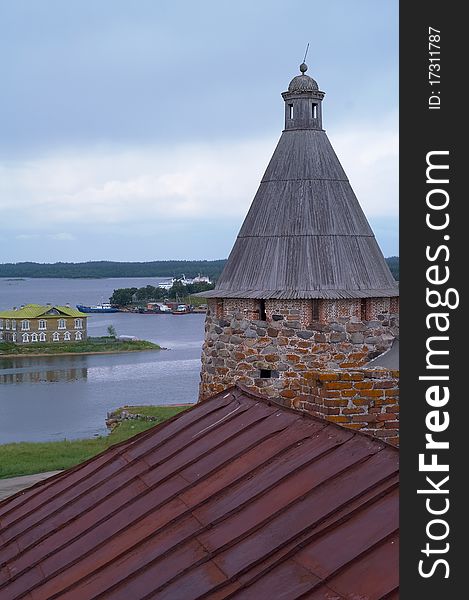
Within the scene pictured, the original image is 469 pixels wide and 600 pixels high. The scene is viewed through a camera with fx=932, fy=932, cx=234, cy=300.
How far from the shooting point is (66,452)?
17.8m

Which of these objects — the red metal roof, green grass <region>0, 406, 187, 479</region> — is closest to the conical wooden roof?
the red metal roof

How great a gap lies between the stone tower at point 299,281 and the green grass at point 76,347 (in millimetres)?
42782

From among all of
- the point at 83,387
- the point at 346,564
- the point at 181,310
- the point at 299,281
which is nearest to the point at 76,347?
the point at 83,387

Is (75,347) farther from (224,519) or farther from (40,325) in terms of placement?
(224,519)

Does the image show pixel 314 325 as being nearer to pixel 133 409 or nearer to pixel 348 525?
pixel 348 525

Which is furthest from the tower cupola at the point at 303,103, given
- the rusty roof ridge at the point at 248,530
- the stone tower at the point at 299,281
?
the rusty roof ridge at the point at 248,530

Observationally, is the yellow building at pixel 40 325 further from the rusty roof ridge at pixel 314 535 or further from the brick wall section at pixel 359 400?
the rusty roof ridge at pixel 314 535

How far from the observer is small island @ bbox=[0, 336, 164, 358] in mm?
50938

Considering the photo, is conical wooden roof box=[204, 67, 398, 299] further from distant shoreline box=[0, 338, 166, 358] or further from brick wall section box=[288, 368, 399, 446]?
distant shoreline box=[0, 338, 166, 358]

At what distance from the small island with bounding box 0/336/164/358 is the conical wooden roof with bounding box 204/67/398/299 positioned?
42289 mm

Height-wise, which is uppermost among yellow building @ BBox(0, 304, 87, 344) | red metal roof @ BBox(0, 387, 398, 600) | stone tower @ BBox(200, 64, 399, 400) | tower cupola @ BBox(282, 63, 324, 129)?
tower cupola @ BBox(282, 63, 324, 129)

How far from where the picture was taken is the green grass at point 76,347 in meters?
51.3

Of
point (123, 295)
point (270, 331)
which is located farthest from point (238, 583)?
point (123, 295)

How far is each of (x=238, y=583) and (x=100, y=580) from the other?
0.60 metres
